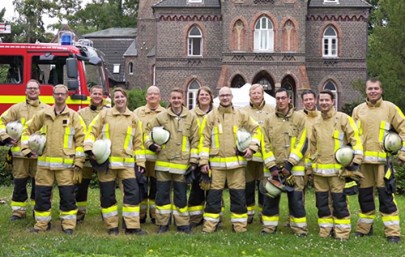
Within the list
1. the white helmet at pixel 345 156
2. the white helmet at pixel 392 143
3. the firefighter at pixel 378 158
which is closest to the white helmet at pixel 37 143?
the white helmet at pixel 345 156

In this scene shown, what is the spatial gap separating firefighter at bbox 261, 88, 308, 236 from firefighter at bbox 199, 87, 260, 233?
32 centimetres

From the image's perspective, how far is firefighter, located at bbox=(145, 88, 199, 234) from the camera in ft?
33.4

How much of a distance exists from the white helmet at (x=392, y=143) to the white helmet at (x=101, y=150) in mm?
4321

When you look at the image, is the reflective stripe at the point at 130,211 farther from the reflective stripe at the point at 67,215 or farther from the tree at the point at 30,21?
the tree at the point at 30,21

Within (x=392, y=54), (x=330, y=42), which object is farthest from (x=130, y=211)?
(x=330, y=42)

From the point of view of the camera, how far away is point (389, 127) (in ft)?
32.5

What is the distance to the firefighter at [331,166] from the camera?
9.77m

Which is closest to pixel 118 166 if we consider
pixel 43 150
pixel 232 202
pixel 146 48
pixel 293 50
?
pixel 43 150

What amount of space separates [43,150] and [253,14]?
30826 mm

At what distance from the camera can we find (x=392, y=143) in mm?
9664

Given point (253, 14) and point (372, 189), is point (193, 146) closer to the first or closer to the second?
point (372, 189)

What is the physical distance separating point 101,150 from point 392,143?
4.49m

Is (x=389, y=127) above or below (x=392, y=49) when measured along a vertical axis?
below

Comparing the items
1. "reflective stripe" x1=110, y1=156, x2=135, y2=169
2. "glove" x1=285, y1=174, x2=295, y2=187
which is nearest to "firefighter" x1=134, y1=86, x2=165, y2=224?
"reflective stripe" x1=110, y1=156, x2=135, y2=169
